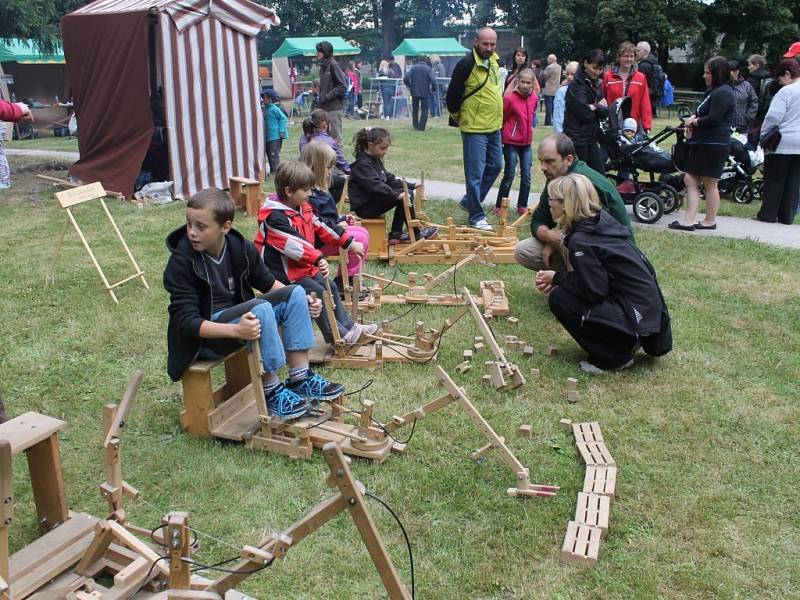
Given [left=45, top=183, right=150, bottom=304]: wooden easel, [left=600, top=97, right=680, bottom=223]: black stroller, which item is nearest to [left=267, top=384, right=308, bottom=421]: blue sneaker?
[left=45, top=183, right=150, bottom=304]: wooden easel

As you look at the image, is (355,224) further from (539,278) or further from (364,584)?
(364,584)

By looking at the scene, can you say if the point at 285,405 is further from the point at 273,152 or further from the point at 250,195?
the point at 273,152

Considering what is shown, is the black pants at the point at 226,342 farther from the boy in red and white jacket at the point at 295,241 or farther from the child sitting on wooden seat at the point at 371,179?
the child sitting on wooden seat at the point at 371,179

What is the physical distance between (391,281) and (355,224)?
0.88m

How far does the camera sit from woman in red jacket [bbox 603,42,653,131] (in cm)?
1047

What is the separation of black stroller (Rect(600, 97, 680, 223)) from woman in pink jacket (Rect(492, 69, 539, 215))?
Answer: 1.00m

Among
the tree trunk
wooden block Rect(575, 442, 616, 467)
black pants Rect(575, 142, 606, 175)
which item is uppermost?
the tree trunk

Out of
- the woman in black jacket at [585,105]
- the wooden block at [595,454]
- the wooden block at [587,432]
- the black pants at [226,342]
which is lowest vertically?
the wooden block at [587,432]

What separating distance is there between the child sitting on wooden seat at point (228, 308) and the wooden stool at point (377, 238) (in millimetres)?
3246

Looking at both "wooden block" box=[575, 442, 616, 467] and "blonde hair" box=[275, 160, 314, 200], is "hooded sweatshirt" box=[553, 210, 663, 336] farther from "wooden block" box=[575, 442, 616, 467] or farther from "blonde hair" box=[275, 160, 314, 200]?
"blonde hair" box=[275, 160, 314, 200]

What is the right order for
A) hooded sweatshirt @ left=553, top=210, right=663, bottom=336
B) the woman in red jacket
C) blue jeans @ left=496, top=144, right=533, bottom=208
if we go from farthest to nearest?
the woman in red jacket < blue jeans @ left=496, top=144, right=533, bottom=208 < hooded sweatshirt @ left=553, top=210, right=663, bottom=336

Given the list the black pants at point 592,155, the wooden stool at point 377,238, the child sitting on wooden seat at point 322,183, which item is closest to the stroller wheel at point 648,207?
the black pants at point 592,155

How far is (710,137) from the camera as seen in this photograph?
845cm

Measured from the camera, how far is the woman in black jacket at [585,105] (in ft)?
28.2
